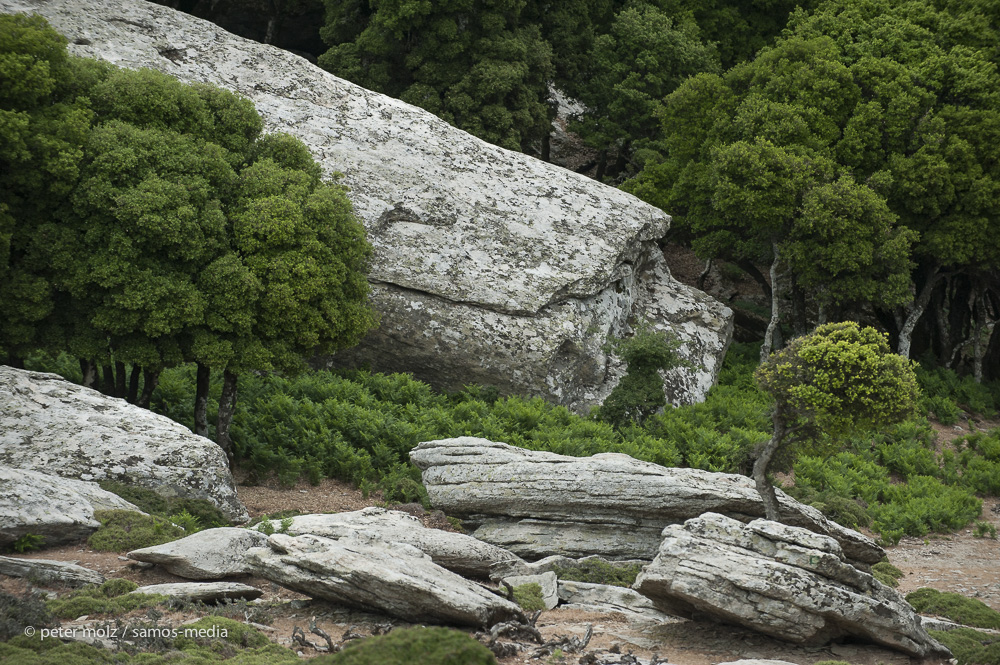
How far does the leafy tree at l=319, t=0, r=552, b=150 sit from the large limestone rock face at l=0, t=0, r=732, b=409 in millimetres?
4389

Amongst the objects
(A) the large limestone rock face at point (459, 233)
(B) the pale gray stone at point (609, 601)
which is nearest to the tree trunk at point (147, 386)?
(A) the large limestone rock face at point (459, 233)

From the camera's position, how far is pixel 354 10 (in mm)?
37125

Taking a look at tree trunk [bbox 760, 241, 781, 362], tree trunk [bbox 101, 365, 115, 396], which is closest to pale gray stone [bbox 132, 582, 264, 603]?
tree trunk [bbox 101, 365, 115, 396]

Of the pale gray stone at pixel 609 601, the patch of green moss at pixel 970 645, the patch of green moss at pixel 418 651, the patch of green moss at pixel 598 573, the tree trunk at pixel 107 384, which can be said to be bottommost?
the tree trunk at pixel 107 384

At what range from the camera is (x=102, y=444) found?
1716 centimetres

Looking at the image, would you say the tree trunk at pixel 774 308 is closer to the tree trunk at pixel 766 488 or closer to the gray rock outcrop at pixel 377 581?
the tree trunk at pixel 766 488

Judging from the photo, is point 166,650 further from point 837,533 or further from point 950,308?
point 950,308

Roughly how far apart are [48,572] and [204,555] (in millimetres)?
2017

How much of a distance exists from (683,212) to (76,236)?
23.3 meters

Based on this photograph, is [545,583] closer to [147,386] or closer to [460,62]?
[147,386]

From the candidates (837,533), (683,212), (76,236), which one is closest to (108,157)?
(76,236)

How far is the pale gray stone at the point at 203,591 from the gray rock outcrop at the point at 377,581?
1.27ft

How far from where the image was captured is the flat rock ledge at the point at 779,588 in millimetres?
11945

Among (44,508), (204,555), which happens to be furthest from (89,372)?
(204,555)
